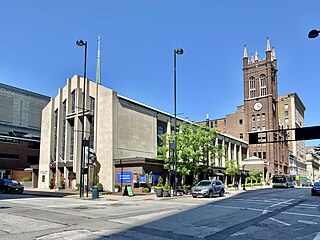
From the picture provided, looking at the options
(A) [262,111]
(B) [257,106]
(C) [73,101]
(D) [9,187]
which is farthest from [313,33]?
(B) [257,106]

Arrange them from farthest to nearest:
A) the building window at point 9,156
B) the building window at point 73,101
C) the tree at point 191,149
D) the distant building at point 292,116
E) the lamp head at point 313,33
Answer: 1. the distant building at point 292,116
2. the building window at point 9,156
3. the building window at point 73,101
4. the tree at point 191,149
5. the lamp head at point 313,33

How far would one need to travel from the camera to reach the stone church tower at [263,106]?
85.1 meters

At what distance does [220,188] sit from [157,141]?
16.2m

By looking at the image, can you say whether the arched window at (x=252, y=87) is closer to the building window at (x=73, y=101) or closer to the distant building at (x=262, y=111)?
the distant building at (x=262, y=111)

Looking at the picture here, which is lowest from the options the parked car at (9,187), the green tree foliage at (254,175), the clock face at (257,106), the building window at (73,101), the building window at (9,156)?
the green tree foliage at (254,175)

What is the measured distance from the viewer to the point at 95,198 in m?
27.7

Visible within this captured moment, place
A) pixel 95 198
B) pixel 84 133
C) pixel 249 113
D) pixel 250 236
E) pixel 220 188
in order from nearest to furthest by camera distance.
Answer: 1. pixel 250 236
2. pixel 95 198
3. pixel 220 188
4. pixel 84 133
5. pixel 249 113

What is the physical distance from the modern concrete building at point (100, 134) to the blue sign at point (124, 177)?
0.36 feet

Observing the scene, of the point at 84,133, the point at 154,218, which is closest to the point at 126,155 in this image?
the point at 84,133

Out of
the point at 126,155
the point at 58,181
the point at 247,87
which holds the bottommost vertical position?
the point at 58,181

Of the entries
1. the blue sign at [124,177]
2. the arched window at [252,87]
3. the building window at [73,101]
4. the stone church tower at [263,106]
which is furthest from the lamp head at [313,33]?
the arched window at [252,87]

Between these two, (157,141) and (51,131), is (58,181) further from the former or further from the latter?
(157,141)

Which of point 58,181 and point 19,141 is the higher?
point 19,141

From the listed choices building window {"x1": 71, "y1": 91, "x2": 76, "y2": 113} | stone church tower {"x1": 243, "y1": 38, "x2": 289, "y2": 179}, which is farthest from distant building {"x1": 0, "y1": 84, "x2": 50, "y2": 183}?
stone church tower {"x1": 243, "y1": 38, "x2": 289, "y2": 179}
